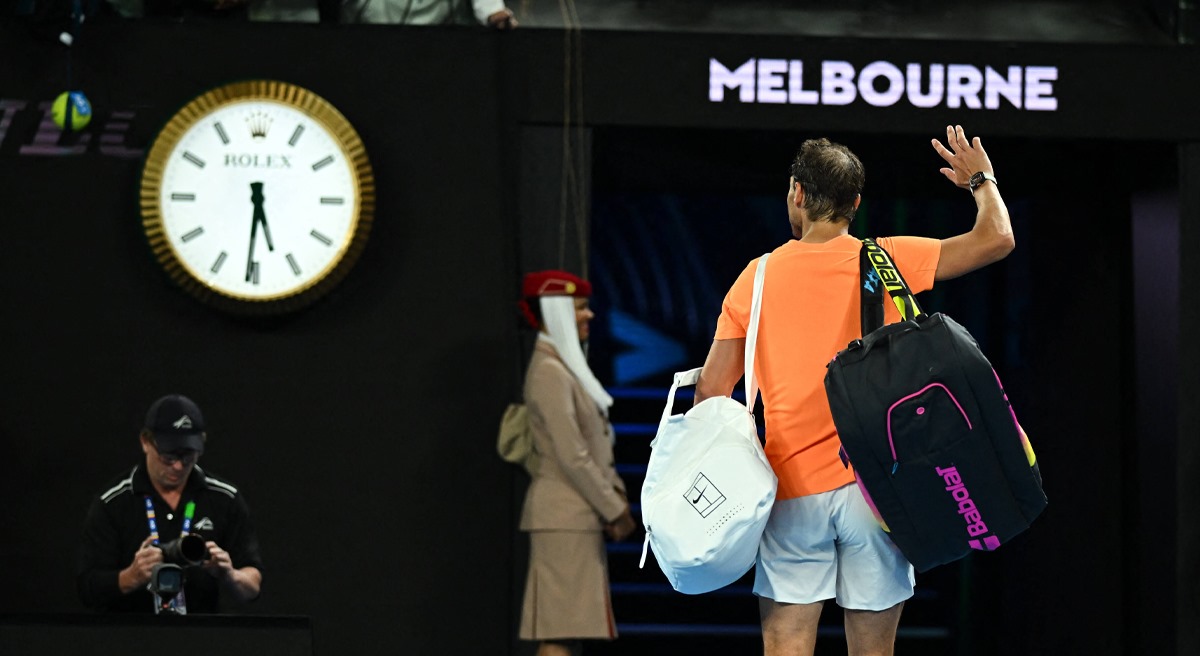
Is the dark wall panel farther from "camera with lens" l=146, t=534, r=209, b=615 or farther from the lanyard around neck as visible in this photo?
"camera with lens" l=146, t=534, r=209, b=615

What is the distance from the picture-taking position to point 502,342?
637 cm

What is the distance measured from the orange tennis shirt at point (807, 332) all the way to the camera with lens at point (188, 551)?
66.5 inches

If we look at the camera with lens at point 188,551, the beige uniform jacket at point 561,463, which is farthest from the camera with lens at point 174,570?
the beige uniform jacket at point 561,463

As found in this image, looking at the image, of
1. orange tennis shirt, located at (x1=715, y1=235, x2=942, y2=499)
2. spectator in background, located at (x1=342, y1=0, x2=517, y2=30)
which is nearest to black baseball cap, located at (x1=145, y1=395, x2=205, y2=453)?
orange tennis shirt, located at (x1=715, y1=235, x2=942, y2=499)

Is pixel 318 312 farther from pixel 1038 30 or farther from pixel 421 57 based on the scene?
pixel 1038 30

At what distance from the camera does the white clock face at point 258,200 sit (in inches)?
245

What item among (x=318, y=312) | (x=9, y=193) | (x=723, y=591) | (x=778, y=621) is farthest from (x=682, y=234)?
(x=778, y=621)

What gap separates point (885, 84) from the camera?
647cm

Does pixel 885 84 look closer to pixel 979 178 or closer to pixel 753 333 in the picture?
pixel 979 178

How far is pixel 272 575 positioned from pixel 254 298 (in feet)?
3.45

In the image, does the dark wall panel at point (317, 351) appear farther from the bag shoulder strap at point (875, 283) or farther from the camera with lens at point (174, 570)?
the bag shoulder strap at point (875, 283)

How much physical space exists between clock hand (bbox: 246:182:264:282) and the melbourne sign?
1.76 meters

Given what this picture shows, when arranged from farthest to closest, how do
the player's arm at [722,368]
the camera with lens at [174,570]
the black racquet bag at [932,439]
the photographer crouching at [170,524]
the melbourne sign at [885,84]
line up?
1. the melbourne sign at [885,84]
2. the photographer crouching at [170,524]
3. the camera with lens at [174,570]
4. the player's arm at [722,368]
5. the black racquet bag at [932,439]

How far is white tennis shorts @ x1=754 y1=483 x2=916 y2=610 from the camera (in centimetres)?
343
